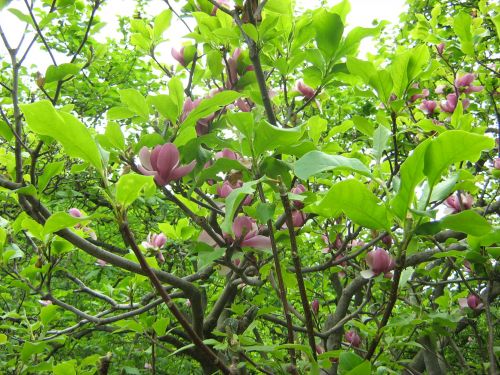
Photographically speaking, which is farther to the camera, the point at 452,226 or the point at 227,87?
the point at 227,87

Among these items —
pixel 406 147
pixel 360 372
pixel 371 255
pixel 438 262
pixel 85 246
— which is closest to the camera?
pixel 360 372

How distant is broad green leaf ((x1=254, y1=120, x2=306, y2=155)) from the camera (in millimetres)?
853

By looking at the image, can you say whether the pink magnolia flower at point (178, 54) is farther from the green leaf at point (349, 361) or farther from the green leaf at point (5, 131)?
the green leaf at point (349, 361)

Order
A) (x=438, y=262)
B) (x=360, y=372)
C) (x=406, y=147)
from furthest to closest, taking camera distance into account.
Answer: (x=406, y=147), (x=438, y=262), (x=360, y=372)

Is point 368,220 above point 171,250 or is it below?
below

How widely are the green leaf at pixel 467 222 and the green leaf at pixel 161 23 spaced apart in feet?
3.73

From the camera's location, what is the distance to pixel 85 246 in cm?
101

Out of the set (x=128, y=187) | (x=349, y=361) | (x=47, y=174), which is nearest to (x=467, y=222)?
(x=349, y=361)

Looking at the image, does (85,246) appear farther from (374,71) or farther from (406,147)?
(406,147)

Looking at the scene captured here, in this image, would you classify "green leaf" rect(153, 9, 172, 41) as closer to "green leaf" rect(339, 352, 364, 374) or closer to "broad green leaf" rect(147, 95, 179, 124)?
"broad green leaf" rect(147, 95, 179, 124)

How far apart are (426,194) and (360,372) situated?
357mm

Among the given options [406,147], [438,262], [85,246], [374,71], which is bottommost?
[85,246]

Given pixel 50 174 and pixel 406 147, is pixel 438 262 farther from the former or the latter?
pixel 50 174

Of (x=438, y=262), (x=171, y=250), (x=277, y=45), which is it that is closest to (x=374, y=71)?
(x=277, y=45)
